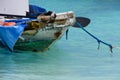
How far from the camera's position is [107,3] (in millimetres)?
13414

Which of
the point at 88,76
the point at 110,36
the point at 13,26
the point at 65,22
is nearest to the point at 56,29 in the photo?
the point at 65,22

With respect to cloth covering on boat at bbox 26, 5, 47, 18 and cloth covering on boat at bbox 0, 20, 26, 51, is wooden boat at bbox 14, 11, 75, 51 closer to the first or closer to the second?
cloth covering on boat at bbox 0, 20, 26, 51

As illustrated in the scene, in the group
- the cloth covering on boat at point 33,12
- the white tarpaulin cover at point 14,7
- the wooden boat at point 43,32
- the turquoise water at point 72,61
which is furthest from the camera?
the cloth covering on boat at point 33,12

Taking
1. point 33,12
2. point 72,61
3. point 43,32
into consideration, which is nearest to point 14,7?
point 33,12

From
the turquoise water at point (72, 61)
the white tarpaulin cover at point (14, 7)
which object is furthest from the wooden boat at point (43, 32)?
the white tarpaulin cover at point (14, 7)

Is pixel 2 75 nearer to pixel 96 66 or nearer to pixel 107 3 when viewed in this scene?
pixel 96 66

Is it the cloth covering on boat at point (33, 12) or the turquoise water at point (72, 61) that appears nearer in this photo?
the turquoise water at point (72, 61)

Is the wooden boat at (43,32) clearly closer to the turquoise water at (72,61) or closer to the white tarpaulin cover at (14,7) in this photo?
the turquoise water at (72,61)

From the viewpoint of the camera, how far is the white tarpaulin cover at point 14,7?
796cm

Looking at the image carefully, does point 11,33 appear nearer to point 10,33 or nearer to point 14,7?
point 10,33

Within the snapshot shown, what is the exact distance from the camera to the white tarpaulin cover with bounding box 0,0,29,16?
7957 millimetres

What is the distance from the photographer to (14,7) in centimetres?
800

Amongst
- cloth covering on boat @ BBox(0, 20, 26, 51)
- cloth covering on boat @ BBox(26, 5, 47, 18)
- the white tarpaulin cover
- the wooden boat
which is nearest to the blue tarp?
cloth covering on boat @ BBox(0, 20, 26, 51)

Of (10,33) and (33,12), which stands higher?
(10,33)
